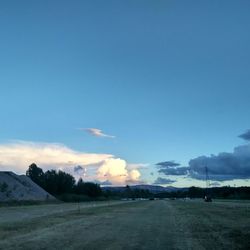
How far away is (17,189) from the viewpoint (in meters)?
149

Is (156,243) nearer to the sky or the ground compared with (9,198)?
nearer to the ground

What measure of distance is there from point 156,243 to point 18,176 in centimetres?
15780

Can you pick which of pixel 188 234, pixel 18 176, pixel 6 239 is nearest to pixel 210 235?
pixel 188 234

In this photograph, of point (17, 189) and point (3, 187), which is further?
point (17, 189)

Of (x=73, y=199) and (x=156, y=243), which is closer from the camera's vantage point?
(x=156, y=243)

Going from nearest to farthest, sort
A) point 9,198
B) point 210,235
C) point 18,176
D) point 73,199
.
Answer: point 210,235, point 9,198, point 18,176, point 73,199

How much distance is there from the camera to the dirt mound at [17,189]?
137 m

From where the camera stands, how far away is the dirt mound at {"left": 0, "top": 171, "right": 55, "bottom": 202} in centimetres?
13662

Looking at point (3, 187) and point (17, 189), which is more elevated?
point (17, 189)

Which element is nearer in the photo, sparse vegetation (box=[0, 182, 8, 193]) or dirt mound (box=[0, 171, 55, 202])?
dirt mound (box=[0, 171, 55, 202])

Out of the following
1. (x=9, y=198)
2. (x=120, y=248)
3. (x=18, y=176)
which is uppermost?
(x=18, y=176)

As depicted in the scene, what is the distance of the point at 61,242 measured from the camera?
23.2 m

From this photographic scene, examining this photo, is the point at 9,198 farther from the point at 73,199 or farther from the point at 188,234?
the point at 188,234

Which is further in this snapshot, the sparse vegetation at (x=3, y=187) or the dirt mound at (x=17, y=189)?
the sparse vegetation at (x=3, y=187)
